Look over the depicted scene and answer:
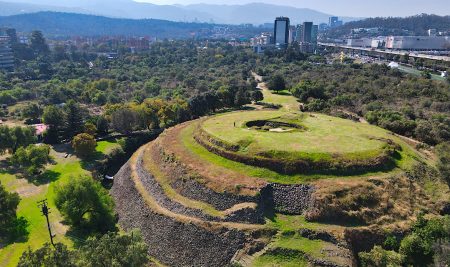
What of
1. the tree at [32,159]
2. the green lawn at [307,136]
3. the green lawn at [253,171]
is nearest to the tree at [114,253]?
the green lawn at [253,171]

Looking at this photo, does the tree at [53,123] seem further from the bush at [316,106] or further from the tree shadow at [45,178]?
the bush at [316,106]

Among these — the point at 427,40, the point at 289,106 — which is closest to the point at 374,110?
the point at 289,106

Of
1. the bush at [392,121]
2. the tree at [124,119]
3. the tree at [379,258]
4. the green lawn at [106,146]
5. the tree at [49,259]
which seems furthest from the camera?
the tree at [124,119]

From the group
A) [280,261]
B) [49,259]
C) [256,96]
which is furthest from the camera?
[256,96]

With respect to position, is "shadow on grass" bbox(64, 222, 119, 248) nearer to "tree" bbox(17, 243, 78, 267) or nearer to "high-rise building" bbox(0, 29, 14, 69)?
"tree" bbox(17, 243, 78, 267)

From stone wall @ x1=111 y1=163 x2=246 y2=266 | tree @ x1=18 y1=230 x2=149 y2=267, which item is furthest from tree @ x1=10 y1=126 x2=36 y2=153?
tree @ x1=18 y1=230 x2=149 y2=267

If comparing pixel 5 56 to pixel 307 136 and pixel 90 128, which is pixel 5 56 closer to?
pixel 90 128

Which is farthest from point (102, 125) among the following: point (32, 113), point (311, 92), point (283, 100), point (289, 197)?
point (311, 92)
